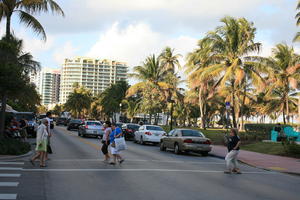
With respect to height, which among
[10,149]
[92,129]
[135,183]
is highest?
[92,129]

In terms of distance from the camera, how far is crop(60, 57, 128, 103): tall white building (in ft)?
613

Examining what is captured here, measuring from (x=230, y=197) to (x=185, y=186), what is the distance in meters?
1.57

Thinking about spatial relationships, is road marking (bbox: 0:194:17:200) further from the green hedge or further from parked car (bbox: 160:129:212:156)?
parked car (bbox: 160:129:212:156)

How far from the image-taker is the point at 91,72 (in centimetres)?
18925

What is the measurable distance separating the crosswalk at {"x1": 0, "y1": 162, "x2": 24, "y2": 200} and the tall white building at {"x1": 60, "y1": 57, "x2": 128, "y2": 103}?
17435cm

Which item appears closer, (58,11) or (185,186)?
(185,186)

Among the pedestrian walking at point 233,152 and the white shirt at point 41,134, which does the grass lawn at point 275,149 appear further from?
the white shirt at point 41,134

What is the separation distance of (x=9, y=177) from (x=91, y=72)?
182m

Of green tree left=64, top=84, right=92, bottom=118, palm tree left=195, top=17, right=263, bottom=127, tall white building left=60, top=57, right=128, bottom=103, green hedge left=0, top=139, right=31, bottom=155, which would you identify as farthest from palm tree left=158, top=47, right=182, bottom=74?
tall white building left=60, top=57, right=128, bottom=103

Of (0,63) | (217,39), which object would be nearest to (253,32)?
(217,39)

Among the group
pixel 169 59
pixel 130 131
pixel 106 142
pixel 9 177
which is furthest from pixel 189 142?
pixel 169 59

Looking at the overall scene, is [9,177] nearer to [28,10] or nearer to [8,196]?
[8,196]

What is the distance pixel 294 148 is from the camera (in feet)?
66.8

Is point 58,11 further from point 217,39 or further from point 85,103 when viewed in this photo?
point 85,103
